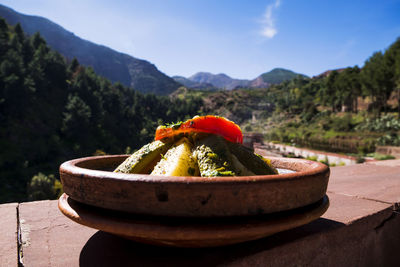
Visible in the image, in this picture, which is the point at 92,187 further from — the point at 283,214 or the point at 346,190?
the point at 346,190

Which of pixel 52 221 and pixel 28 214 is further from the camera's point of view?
pixel 28 214

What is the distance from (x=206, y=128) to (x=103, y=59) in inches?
7618

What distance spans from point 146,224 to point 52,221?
815mm

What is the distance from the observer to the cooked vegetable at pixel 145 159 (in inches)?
32.3

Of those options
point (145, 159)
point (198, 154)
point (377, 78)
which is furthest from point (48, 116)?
point (198, 154)

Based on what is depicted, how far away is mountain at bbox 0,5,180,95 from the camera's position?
6339 inches

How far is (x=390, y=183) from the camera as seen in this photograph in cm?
196

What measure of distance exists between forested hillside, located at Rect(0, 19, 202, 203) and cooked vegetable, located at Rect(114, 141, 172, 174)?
1438 inches

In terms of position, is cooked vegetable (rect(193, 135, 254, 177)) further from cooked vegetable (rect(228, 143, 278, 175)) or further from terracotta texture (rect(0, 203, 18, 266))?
terracotta texture (rect(0, 203, 18, 266))

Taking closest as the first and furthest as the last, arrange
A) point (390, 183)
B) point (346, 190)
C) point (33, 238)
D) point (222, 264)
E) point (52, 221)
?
point (222, 264)
point (33, 238)
point (52, 221)
point (346, 190)
point (390, 183)

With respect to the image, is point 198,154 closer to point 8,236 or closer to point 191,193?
point 191,193

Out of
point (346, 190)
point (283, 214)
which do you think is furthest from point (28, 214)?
point (346, 190)

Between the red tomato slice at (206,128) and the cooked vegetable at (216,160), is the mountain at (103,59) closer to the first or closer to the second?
the red tomato slice at (206,128)

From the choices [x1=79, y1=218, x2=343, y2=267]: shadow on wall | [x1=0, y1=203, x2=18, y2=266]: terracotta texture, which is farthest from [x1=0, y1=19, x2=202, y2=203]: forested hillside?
[x1=79, y1=218, x2=343, y2=267]: shadow on wall
